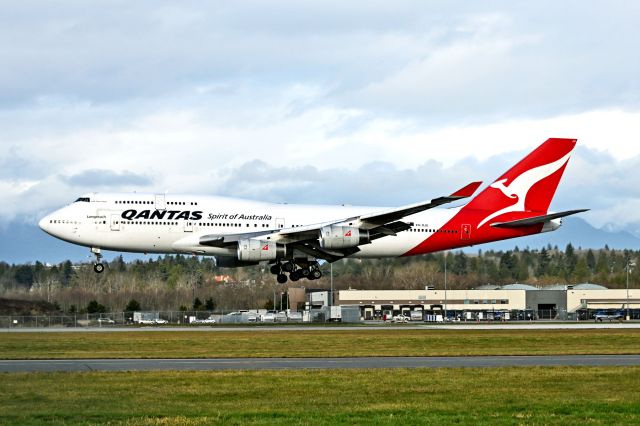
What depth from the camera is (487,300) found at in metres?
116

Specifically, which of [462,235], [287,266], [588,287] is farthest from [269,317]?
[588,287]

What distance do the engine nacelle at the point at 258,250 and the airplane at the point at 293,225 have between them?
0.06 m

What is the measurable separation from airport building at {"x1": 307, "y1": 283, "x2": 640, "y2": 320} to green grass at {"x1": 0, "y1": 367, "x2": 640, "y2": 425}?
81.9 meters

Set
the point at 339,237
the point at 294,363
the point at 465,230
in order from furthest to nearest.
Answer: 1. the point at 465,230
2. the point at 339,237
3. the point at 294,363

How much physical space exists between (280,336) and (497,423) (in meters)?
32.7

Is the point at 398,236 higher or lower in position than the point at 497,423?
higher

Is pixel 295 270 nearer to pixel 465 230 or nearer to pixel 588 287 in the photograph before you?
pixel 465 230

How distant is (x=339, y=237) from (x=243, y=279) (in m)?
73.1

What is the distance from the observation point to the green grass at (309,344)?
39.6 m

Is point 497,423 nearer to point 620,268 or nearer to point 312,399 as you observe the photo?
point 312,399

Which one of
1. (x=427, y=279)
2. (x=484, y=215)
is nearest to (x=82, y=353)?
(x=484, y=215)

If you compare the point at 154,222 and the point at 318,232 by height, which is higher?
the point at 154,222

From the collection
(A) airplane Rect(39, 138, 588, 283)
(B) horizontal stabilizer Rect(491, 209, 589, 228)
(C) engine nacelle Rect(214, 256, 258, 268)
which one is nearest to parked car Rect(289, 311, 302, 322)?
(A) airplane Rect(39, 138, 588, 283)

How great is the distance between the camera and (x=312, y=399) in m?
23.3
